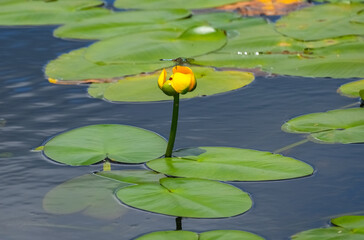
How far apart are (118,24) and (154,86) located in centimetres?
89

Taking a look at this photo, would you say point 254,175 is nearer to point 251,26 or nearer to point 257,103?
point 257,103

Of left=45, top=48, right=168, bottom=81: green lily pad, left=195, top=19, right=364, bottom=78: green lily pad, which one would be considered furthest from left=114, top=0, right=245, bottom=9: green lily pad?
left=45, top=48, right=168, bottom=81: green lily pad

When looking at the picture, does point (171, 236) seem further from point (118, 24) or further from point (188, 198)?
point (118, 24)

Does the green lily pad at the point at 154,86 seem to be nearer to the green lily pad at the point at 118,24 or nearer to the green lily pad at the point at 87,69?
the green lily pad at the point at 87,69

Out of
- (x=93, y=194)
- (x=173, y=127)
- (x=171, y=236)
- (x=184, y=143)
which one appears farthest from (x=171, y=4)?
(x=171, y=236)

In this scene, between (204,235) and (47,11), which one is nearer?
(204,235)

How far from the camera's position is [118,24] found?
3.38m

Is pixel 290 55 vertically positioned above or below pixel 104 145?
above

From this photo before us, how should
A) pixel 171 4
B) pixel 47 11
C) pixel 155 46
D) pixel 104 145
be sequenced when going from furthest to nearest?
1. pixel 171 4
2. pixel 47 11
3. pixel 155 46
4. pixel 104 145

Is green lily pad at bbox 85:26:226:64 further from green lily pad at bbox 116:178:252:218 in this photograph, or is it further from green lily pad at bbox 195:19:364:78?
green lily pad at bbox 116:178:252:218

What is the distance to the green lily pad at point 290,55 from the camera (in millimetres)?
2684

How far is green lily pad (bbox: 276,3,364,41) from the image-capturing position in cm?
307

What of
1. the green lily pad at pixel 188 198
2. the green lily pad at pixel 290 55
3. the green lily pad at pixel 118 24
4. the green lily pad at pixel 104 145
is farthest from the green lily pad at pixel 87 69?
the green lily pad at pixel 188 198

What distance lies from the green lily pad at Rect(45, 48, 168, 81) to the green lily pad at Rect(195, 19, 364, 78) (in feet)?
0.75
